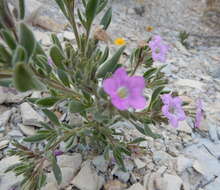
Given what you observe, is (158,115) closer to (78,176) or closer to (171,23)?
(78,176)

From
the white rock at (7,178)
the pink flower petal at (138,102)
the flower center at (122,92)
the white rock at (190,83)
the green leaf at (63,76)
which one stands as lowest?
the white rock at (7,178)

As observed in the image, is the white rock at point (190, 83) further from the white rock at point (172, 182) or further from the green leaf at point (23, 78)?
the green leaf at point (23, 78)

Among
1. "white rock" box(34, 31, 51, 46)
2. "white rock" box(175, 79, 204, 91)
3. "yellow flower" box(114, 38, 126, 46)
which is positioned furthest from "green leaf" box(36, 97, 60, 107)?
"yellow flower" box(114, 38, 126, 46)

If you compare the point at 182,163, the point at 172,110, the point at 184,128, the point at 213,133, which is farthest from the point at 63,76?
the point at 213,133

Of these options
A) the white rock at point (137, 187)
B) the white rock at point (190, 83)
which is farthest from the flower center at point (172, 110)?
the white rock at point (190, 83)

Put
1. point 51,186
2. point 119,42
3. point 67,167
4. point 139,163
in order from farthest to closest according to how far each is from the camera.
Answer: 1. point 119,42
2. point 139,163
3. point 67,167
4. point 51,186

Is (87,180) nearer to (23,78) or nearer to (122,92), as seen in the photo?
(122,92)
